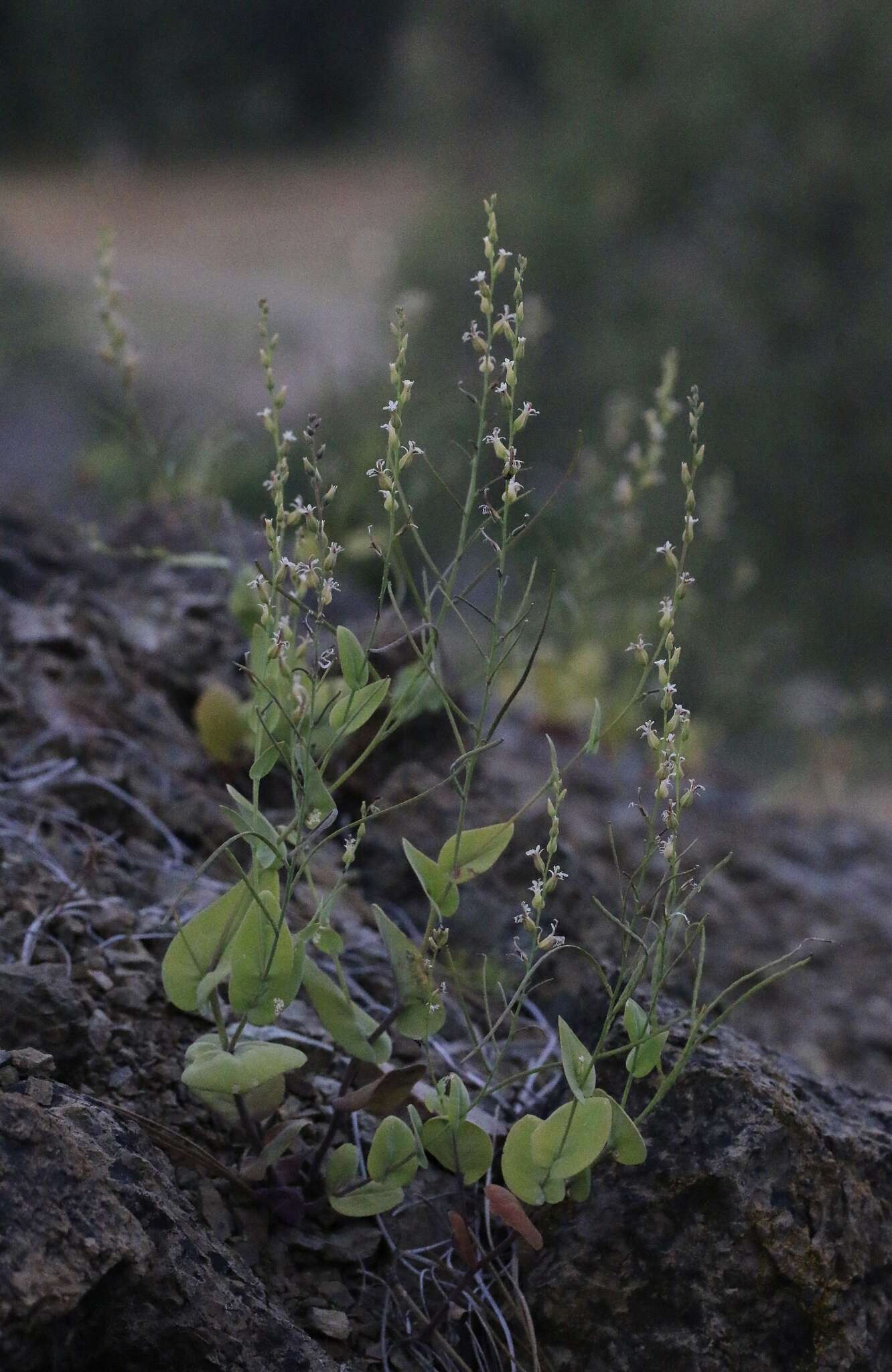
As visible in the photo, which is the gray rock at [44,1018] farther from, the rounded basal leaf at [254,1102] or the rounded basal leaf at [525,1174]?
the rounded basal leaf at [525,1174]

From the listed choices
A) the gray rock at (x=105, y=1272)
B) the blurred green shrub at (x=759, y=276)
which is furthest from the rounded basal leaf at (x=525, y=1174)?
the blurred green shrub at (x=759, y=276)

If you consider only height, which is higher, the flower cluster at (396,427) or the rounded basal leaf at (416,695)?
the flower cluster at (396,427)

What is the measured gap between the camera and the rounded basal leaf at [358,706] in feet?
4.43

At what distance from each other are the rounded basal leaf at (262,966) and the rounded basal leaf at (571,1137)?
10.1 inches

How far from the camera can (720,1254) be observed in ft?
4.40

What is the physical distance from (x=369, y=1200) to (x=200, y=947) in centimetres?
28

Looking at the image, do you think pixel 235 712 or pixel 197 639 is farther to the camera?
pixel 197 639

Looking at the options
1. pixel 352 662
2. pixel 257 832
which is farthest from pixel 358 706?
pixel 257 832

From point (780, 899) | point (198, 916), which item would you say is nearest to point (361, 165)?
point (780, 899)

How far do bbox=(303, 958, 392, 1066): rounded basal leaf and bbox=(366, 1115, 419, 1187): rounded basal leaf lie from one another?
63 mm

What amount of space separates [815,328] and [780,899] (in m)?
5.71

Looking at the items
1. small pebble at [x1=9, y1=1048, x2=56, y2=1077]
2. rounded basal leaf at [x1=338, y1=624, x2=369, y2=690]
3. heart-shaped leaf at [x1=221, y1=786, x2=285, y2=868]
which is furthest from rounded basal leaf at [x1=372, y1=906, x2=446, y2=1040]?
small pebble at [x1=9, y1=1048, x2=56, y2=1077]

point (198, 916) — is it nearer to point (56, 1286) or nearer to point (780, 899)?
point (56, 1286)

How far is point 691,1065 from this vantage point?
4.60ft
